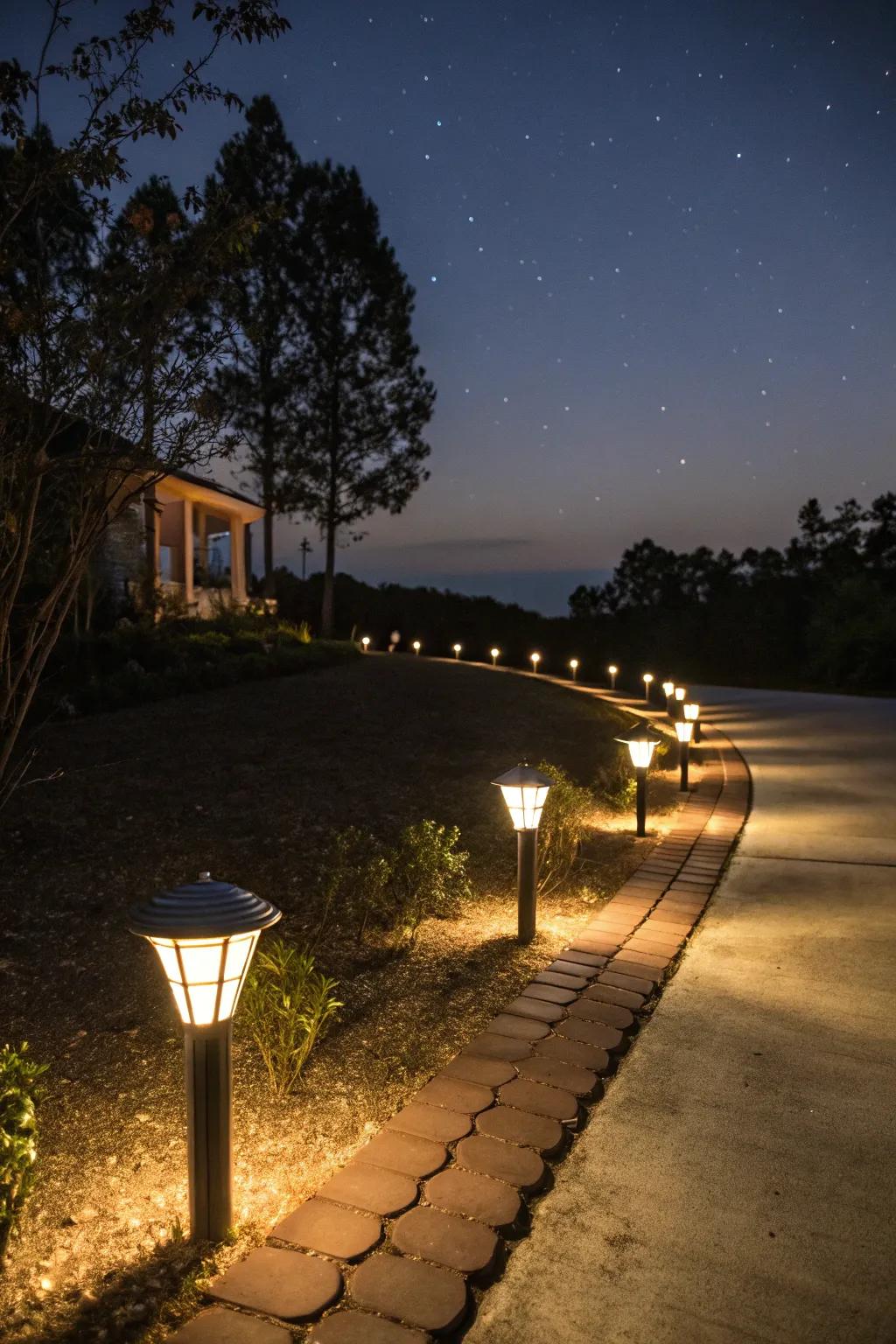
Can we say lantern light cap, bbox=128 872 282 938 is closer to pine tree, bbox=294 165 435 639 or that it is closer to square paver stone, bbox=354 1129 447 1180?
square paver stone, bbox=354 1129 447 1180

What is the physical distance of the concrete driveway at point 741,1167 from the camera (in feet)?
6.59

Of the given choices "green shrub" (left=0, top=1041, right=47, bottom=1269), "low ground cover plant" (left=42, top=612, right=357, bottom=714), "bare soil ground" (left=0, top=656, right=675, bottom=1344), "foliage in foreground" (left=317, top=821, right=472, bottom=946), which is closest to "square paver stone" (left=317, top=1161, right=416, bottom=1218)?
"bare soil ground" (left=0, top=656, right=675, bottom=1344)

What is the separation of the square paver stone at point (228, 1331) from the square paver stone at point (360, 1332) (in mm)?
73

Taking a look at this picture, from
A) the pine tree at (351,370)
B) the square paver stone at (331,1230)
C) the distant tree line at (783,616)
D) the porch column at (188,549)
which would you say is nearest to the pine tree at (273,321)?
the pine tree at (351,370)

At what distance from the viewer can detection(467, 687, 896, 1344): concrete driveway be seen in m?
2.01

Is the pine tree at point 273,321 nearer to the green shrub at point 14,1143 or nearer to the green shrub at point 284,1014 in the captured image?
the green shrub at point 284,1014

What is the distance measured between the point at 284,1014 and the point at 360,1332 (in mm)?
1330

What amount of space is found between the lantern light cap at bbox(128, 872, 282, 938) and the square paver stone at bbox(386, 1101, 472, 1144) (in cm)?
97

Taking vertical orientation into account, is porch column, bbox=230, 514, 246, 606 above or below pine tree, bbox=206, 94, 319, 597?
below

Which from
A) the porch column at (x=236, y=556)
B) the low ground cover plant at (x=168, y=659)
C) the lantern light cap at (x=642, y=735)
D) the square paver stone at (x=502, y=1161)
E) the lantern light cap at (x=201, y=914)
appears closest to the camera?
the lantern light cap at (x=201, y=914)

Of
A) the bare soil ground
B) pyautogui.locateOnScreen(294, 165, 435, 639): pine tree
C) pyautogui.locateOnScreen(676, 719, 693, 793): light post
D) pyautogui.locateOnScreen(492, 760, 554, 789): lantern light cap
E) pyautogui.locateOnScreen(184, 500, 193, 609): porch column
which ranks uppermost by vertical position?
pyautogui.locateOnScreen(294, 165, 435, 639): pine tree

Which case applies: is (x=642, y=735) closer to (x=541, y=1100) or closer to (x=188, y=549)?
(x=541, y=1100)

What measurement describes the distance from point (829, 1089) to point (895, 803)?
20.5 ft

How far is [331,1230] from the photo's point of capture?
2.25m
